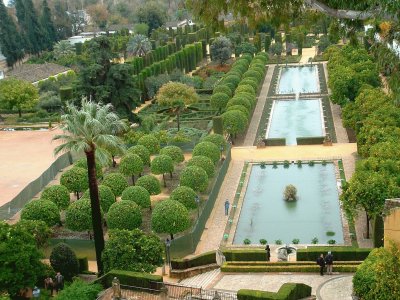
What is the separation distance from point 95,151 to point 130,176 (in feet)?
50.1

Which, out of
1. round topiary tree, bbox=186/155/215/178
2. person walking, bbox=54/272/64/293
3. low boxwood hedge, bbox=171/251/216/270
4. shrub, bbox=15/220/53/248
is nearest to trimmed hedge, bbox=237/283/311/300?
low boxwood hedge, bbox=171/251/216/270

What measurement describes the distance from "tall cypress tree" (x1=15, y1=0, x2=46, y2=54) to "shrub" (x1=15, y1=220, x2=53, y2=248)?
7266 cm

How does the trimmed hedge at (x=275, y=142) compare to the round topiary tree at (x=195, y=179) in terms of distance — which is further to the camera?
the trimmed hedge at (x=275, y=142)

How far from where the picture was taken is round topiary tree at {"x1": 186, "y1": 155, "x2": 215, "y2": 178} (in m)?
37.6

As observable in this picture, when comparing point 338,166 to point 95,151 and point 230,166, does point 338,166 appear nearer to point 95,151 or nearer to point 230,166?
point 230,166

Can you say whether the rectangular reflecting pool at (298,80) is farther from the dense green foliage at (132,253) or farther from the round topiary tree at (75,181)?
the dense green foliage at (132,253)

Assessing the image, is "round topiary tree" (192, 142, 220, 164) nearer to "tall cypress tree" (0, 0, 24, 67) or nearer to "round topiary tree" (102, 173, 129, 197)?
"round topiary tree" (102, 173, 129, 197)

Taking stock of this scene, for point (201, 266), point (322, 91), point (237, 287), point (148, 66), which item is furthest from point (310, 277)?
point (148, 66)

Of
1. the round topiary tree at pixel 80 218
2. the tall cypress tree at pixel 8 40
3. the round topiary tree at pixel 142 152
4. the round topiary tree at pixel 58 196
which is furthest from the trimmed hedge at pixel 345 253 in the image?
the tall cypress tree at pixel 8 40

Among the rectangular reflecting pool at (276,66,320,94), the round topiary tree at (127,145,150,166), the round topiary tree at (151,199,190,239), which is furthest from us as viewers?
the rectangular reflecting pool at (276,66,320,94)

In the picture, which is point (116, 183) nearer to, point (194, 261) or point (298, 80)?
point (194, 261)

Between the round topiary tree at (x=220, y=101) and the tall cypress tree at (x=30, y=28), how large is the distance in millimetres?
49471

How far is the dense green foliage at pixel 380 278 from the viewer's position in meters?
18.4

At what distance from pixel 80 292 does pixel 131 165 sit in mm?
16916
